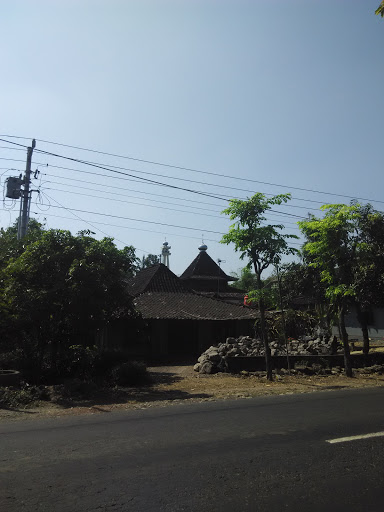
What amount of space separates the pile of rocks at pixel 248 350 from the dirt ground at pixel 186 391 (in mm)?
750

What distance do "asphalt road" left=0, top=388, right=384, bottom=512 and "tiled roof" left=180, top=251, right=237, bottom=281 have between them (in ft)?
121

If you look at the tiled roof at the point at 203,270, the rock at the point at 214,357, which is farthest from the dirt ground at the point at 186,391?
the tiled roof at the point at 203,270

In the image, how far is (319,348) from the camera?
72.5 feet

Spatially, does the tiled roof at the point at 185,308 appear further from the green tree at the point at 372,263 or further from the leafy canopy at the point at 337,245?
the leafy canopy at the point at 337,245

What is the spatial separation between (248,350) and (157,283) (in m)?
10.9

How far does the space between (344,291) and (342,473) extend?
12.0 metres

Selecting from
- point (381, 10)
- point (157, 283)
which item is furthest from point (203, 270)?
point (381, 10)

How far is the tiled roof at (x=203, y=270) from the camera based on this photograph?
151 feet

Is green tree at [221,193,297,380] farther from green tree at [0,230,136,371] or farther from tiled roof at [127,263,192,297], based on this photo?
tiled roof at [127,263,192,297]

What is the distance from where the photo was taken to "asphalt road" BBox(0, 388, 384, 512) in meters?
4.39

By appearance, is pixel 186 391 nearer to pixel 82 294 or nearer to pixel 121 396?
pixel 121 396

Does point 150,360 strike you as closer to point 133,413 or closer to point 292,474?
point 133,413

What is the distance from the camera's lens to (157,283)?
30.2m

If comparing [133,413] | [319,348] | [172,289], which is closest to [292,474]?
[133,413]
